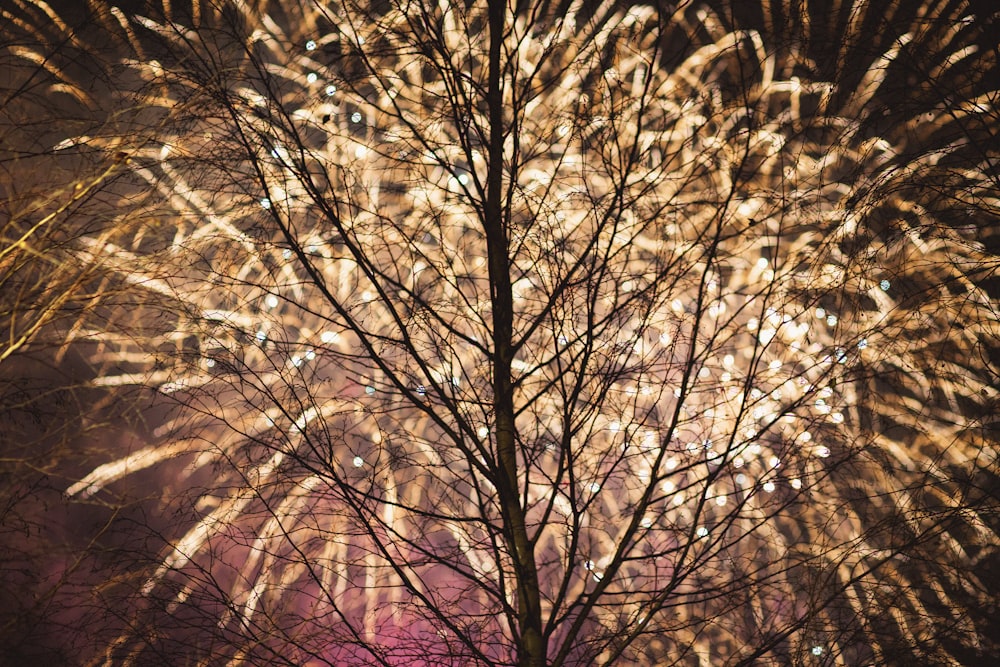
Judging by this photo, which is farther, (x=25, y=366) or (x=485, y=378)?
(x=25, y=366)

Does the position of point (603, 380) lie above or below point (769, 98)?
below

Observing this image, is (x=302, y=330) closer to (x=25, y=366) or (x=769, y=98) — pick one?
(x=25, y=366)

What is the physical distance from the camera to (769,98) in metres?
5.06

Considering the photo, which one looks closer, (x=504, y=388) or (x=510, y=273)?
(x=504, y=388)

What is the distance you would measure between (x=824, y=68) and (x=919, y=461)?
3592 millimetres

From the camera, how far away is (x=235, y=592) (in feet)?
17.0

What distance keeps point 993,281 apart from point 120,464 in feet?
21.0

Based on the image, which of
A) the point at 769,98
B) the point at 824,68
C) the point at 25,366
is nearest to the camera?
the point at 824,68

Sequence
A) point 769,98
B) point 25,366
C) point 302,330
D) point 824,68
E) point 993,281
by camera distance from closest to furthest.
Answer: point 824,68 → point 993,281 → point 25,366 → point 769,98 → point 302,330

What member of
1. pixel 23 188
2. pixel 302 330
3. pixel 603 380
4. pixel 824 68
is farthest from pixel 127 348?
pixel 824 68

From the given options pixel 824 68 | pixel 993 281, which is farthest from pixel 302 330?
pixel 993 281

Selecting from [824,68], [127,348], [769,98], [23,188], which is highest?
[769,98]

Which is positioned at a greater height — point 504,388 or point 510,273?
point 510,273

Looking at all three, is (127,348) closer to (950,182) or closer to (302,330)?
(302,330)
